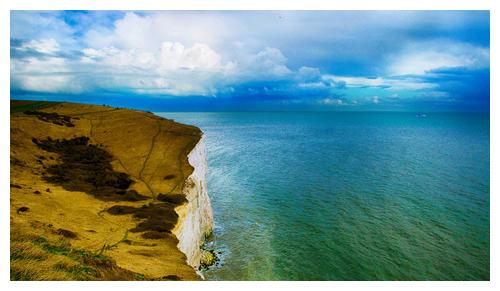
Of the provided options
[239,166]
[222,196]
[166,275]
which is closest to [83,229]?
[166,275]

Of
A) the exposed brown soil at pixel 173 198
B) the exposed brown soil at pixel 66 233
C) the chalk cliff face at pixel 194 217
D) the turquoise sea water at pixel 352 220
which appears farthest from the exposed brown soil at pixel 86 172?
the turquoise sea water at pixel 352 220

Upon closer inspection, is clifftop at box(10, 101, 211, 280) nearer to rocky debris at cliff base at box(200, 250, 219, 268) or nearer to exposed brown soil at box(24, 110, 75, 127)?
exposed brown soil at box(24, 110, 75, 127)

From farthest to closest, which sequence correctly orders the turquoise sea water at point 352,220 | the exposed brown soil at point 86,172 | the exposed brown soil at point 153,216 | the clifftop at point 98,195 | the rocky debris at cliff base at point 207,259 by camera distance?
the exposed brown soil at point 86,172, the rocky debris at cliff base at point 207,259, the turquoise sea water at point 352,220, the exposed brown soil at point 153,216, the clifftop at point 98,195

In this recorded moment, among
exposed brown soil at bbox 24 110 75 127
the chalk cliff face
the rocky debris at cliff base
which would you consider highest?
exposed brown soil at bbox 24 110 75 127

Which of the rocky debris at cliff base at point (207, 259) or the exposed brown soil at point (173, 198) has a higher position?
the exposed brown soil at point (173, 198)

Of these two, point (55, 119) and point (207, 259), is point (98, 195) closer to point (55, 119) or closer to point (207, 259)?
point (207, 259)

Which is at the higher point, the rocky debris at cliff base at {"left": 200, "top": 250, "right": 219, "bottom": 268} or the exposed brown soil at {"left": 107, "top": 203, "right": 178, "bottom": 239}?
the exposed brown soil at {"left": 107, "top": 203, "right": 178, "bottom": 239}

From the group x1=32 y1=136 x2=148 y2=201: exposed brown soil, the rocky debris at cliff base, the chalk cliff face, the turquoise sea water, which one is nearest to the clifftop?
x1=32 y1=136 x2=148 y2=201: exposed brown soil

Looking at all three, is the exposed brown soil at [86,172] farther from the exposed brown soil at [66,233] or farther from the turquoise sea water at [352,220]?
the turquoise sea water at [352,220]
